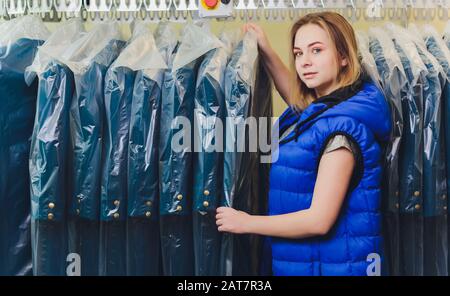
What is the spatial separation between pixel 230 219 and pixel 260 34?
21.6 inches

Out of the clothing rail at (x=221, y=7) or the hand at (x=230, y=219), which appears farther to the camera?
the clothing rail at (x=221, y=7)

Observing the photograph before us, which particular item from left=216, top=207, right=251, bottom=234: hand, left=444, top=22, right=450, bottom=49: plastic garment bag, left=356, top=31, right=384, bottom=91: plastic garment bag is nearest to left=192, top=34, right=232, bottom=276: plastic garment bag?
left=216, top=207, right=251, bottom=234: hand

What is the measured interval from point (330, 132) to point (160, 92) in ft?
1.54

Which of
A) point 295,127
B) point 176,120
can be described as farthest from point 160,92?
point 295,127

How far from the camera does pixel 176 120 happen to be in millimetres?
1510

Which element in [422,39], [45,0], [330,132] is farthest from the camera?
[45,0]

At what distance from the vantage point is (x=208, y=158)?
1499 millimetres

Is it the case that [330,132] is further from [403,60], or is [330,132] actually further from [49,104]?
[49,104]

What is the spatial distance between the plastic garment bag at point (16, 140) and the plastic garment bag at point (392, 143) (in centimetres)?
98

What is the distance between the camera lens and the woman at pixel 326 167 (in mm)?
1492

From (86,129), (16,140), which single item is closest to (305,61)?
(86,129)

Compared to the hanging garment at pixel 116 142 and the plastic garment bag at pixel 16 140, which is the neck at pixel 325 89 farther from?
the plastic garment bag at pixel 16 140

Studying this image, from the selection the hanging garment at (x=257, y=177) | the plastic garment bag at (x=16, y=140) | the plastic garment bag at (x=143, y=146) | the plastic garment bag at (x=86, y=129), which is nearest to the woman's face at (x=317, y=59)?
the hanging garment at (x=257, y=177)

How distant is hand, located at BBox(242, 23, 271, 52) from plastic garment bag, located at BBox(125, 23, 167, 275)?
30cm
